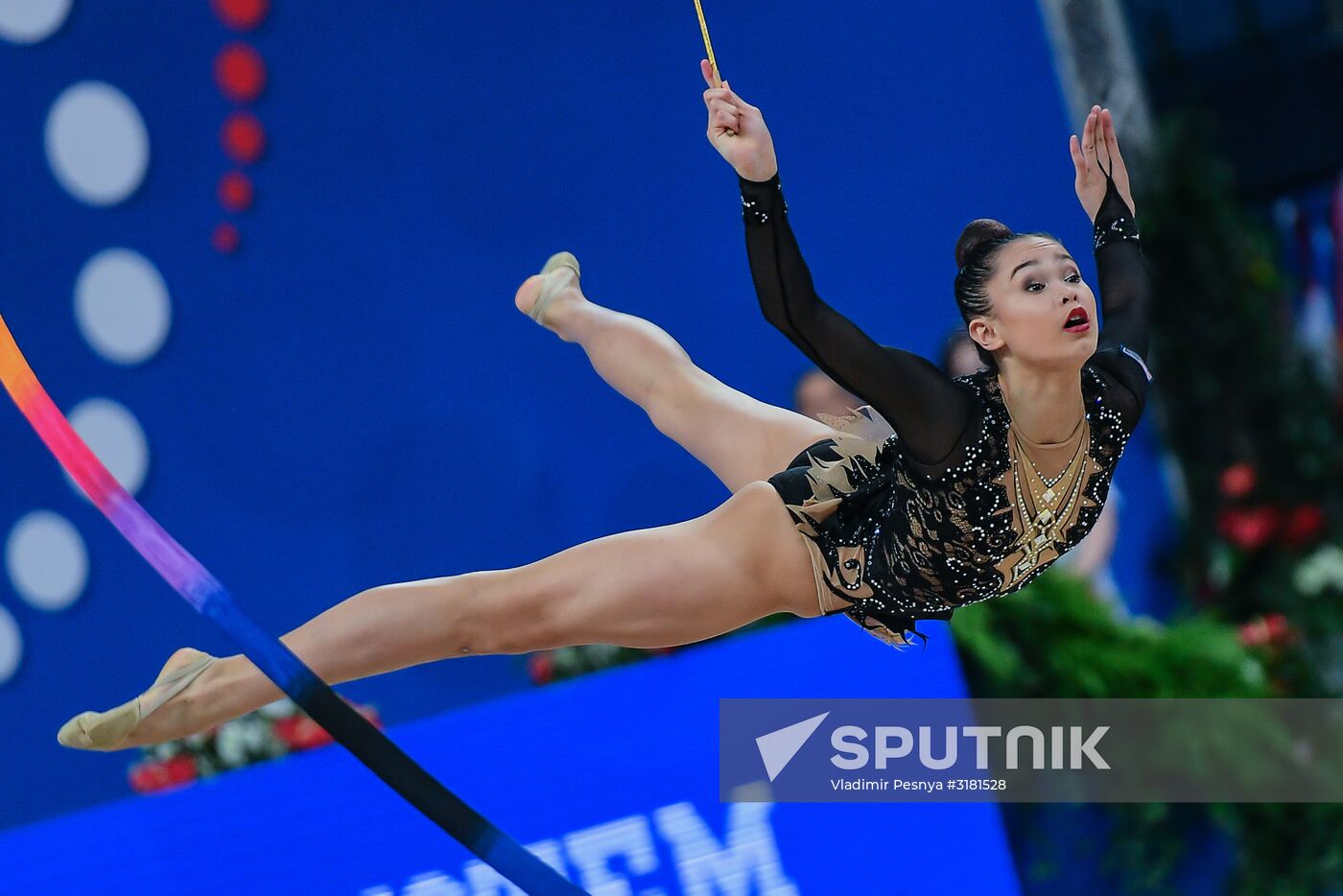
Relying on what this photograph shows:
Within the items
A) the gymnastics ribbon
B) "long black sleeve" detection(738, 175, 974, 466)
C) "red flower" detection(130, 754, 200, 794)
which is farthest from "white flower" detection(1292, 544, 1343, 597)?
"red flower" detection(130, 754, 200, 794)

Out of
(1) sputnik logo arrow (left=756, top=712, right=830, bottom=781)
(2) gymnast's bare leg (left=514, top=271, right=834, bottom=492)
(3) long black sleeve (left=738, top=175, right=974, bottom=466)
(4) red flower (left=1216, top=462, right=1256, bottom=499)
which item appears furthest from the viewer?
(4) red flower (left=1216, top=462, right=1256, bottom=499)

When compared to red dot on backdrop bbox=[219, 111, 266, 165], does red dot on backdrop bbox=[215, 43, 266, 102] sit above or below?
above

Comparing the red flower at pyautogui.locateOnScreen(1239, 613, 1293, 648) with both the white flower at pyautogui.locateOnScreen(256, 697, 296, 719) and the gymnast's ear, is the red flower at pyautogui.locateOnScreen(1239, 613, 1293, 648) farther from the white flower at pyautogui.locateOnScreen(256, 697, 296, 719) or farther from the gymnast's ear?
the white flower at pyautogui.locateOnScreen(256, 697, 296, 719)

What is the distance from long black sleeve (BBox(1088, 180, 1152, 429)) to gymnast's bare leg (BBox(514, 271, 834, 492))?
1.54ft

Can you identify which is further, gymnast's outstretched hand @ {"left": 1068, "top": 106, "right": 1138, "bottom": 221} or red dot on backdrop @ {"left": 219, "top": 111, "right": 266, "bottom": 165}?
red dot on backdrop @ {"left": 219, "top": 111, "right": 266, "bottom": 165}

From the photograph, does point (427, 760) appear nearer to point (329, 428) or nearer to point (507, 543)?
point (507, 543)

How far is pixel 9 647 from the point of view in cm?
365

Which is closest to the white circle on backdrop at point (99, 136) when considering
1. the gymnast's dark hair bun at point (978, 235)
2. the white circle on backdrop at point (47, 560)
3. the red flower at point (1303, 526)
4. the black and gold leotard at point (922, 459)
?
the white circle on backdrop at point (47, 560)

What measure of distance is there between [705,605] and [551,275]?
76 centimetres

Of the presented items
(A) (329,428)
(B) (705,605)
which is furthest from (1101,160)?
(A) (329,428)

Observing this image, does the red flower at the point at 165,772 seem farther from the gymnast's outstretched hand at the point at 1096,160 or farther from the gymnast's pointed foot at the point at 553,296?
the gymnast's outstretched hand at the point at 1096,160

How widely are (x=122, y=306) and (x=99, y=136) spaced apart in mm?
385

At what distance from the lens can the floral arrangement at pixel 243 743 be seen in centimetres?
326

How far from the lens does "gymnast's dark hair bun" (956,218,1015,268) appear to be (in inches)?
85.5
